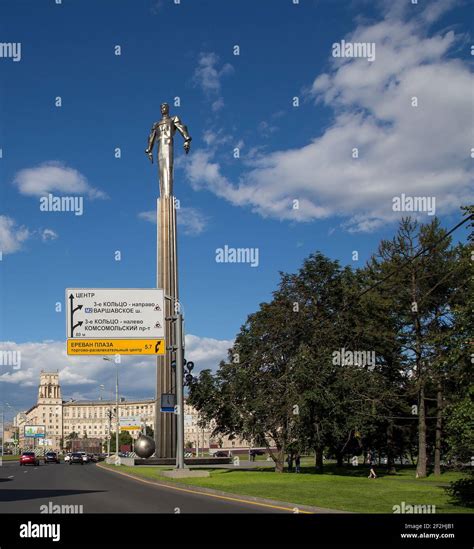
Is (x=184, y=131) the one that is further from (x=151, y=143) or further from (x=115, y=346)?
(x=115, y=346)

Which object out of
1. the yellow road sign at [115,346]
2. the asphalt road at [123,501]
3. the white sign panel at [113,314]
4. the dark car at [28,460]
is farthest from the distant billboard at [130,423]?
the asphalt road at [123,501]

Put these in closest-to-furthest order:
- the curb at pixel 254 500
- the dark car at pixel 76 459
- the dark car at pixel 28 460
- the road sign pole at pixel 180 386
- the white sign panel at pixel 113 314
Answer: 1. the curb at pixel 254 500
2. the white sign panel at pixel 113 314
3. the road sign pole at pixel 180 386
4. the dark car at pixel 28 460
5. the dark car at pixel 76 459

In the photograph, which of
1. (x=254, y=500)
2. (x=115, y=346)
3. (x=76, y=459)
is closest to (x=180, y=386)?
(x=115, y=346)

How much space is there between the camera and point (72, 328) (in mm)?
31891

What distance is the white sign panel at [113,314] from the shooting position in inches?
1259

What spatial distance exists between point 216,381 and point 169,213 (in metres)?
20.8

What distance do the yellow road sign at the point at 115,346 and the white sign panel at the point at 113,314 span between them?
→ 201 mm

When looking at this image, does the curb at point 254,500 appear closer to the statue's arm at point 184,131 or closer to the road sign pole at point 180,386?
the road sign pole at point 180,386

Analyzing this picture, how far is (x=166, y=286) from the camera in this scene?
57.6 metres

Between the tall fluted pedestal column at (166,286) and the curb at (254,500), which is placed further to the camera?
the tall fluted pedestal column at (166,286)

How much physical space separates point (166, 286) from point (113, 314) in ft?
82.9

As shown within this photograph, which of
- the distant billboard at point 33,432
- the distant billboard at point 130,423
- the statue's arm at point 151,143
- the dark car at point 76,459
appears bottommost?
the distant billboard at point 33,432

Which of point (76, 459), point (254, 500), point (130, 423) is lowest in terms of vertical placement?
point (76, 459)
